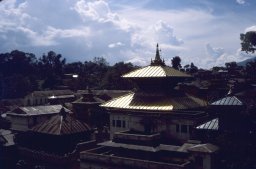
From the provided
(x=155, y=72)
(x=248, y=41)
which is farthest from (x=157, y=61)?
(x=248, y=41)

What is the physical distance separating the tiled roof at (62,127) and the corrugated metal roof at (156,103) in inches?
279

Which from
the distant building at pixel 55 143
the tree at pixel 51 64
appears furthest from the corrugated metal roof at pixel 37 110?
the tree at pixel 51 64

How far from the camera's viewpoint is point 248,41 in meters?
69.8

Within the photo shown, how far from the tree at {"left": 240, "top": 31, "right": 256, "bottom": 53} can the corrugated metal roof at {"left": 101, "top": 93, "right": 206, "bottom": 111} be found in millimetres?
37116

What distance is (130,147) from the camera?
30516 mm

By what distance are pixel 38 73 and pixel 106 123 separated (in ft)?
367

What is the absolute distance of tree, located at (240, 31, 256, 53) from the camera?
2714 inches

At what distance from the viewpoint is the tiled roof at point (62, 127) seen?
41.8 metres

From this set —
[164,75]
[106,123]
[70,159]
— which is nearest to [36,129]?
[70,159]

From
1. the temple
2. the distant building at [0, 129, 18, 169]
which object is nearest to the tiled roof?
the distant building at [0, 129, 18, 169]

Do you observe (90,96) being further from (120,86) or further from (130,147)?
(120,86)

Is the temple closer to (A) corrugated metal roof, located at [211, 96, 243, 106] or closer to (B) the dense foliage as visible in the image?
(A) corrugated metal roof, located at [211, 96, 243, 106]

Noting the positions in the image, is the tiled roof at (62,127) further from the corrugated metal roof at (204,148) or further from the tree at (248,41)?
the tree at (248,41)

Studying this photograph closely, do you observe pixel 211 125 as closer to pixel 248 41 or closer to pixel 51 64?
pixel 248 41
